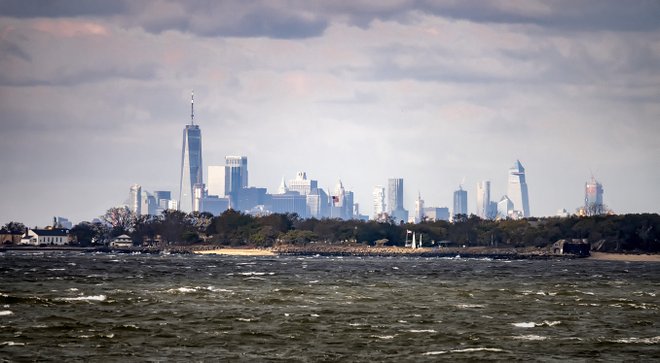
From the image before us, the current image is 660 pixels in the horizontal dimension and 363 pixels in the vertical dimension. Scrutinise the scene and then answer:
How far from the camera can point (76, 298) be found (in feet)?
315

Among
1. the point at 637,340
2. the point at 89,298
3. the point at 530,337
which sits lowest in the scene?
the point at 637,340

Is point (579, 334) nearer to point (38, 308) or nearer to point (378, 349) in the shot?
point (378, 349)

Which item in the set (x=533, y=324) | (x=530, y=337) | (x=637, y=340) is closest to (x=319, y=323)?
(x=533, y=324)

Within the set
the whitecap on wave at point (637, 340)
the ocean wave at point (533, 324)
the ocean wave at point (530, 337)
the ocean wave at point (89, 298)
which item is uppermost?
the ocean wave at point (89, 298)

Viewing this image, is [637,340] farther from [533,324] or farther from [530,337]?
[533,324]

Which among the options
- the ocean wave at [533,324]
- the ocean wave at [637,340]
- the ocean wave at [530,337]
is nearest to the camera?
the ocean wave at [637,340]

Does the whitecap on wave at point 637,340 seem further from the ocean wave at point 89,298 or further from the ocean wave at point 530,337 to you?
the ocean wave at point 89,298

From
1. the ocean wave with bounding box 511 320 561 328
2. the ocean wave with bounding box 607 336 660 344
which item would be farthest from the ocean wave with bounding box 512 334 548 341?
the ocean wave with bounding box 511 320 561 328

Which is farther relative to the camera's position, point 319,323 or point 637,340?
point 319,323

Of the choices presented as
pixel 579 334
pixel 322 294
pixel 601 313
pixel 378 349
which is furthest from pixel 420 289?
pixel 378 349

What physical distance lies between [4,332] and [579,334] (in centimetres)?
3376

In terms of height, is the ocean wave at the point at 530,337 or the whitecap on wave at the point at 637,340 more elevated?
the ocean wave at the point at 530,337

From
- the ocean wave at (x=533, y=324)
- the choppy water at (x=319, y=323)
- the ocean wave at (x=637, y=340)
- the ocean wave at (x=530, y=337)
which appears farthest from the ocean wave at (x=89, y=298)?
the ocean wave at (x=637, y=340)

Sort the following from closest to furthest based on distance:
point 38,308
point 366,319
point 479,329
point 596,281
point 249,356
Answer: point 249,356 → point 479,329 → point 366,319 → point 38,308 → point 596,281
